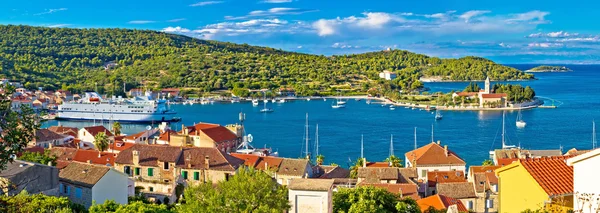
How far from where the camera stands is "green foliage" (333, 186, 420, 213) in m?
11.8

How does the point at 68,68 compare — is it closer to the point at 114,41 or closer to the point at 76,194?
the point at 114,41

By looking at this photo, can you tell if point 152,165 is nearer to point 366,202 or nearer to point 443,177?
point 443,177

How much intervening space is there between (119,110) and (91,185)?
194 ft

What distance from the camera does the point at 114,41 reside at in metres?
154

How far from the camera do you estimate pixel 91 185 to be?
15375mm

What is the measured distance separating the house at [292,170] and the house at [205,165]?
146 centimetres

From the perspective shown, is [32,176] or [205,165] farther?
[205,165]

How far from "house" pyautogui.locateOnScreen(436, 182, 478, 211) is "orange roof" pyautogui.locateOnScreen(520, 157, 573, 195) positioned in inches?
450

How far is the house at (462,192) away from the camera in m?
20.0

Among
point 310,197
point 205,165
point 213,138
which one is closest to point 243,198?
point 310,197

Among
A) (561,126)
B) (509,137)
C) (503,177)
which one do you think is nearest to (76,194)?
(503,177)

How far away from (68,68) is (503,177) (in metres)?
118

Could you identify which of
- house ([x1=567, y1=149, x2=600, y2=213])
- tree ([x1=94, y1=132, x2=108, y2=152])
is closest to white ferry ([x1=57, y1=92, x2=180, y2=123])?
tree ([x1=94, y1=132, x2=108, y2=152])

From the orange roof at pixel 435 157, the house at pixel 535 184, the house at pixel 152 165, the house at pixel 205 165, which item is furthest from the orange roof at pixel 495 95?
the house at pixel 535 184
